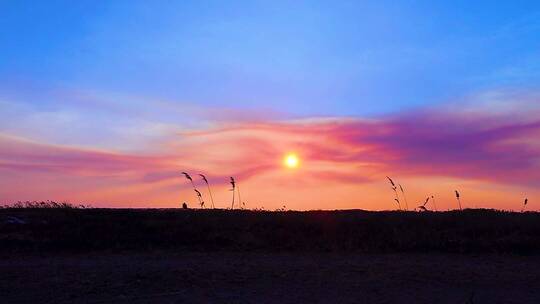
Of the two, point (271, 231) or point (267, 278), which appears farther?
point (271, 231)

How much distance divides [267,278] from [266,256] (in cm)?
202

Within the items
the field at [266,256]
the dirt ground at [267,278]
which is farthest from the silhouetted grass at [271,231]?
the dirt ground at [267,278]

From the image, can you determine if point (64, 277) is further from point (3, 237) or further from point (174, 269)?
point (3, 237)

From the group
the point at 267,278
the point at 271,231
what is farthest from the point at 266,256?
the point at 267,278

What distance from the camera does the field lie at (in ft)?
36.2

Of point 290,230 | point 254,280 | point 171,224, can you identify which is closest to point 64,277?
point 254,280

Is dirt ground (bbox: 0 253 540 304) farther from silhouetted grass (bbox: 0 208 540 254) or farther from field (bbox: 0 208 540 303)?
silhouetted grass (bbox: 0 208 540 254)

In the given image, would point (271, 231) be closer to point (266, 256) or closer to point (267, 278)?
point (266, 256)

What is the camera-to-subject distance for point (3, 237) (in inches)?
589

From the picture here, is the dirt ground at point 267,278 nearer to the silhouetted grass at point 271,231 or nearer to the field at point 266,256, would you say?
the field at point 266,256

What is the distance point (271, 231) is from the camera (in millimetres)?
15789

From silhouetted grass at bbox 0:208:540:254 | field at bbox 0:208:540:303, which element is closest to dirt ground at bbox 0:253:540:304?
field at bbox 0:208:540:303

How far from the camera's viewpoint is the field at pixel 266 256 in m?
11.0

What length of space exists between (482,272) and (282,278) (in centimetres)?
390
